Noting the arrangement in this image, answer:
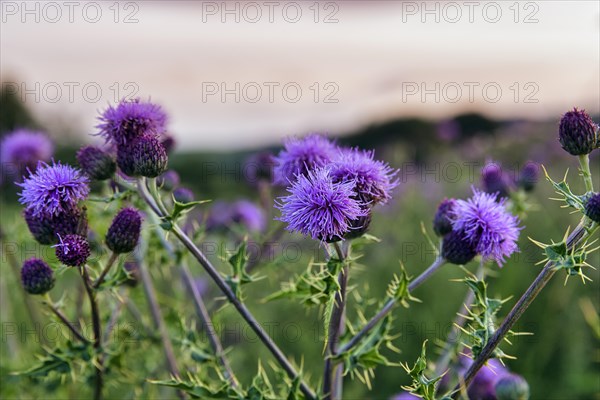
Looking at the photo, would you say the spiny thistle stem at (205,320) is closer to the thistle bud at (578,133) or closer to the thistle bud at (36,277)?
the thistle bud at (36,277)

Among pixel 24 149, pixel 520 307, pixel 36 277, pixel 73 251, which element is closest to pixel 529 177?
pixel 520 307

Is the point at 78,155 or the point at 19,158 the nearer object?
the point at 78,155

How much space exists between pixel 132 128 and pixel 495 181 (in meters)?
2.03

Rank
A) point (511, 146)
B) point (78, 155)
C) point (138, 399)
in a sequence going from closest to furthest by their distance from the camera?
point (78, 155) < point (138, 399) < point (511, 146)

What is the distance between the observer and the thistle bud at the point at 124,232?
255 centimetres

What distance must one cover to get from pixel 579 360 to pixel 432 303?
5.34ft

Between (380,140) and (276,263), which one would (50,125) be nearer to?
(380,140)

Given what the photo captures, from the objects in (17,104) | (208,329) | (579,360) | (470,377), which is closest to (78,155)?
(208,329)

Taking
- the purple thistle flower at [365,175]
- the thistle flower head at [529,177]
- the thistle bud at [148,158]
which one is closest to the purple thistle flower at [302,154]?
the purple thistle flower at [365,175]

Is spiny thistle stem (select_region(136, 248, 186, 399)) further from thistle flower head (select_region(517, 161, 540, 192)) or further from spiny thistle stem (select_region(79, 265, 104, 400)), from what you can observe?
thistle flower head (select_region(517, 161, 540, 192))

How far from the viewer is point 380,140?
22.1 m

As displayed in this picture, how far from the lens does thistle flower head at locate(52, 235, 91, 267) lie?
241cm

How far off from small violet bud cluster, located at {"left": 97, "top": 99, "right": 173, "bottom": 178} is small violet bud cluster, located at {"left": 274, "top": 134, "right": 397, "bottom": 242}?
0.59 m

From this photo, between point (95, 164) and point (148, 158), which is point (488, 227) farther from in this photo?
point (95, 164)
